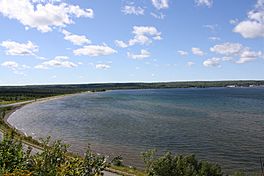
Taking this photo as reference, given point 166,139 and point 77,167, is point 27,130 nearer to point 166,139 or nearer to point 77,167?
point 166,139

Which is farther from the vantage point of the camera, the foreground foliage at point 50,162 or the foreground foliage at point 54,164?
the foreground foliage at point 50,162

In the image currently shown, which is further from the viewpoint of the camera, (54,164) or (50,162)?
(50,162)

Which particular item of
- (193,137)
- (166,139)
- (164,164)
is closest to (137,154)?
(166,139)

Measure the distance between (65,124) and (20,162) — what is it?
63683mm

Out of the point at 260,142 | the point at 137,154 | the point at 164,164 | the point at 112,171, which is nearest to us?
the point at 164,164

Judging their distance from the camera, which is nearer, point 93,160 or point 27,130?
point 93,160

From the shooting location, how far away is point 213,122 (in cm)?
7269

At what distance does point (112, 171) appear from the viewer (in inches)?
1113

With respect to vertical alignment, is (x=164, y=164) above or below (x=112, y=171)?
above

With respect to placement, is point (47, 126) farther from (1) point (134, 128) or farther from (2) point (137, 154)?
(2) point (137, 154)

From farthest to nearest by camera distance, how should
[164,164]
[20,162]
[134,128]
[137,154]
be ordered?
[134,128] < [137,154] < [164,164] < [20,162]

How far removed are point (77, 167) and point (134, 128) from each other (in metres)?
55.8

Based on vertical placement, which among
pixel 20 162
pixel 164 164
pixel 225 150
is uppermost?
pixel 20 162

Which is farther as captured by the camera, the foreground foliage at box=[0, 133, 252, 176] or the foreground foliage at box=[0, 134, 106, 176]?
the foreground foliage at box=[0, 133, 252, 176]
